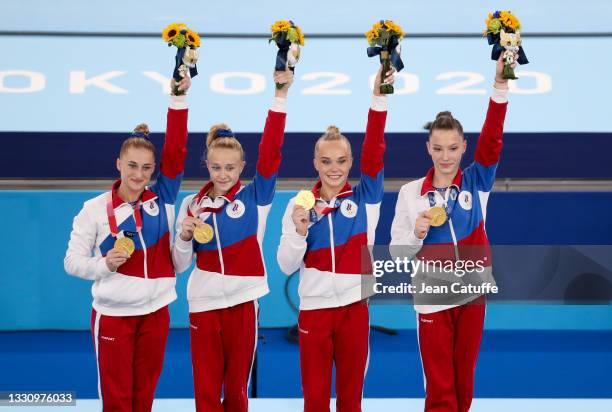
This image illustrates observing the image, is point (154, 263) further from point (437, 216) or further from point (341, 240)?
point (437, 216)

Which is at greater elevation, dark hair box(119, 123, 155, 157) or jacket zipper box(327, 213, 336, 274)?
dark hair box(119, 123, 155, 157)

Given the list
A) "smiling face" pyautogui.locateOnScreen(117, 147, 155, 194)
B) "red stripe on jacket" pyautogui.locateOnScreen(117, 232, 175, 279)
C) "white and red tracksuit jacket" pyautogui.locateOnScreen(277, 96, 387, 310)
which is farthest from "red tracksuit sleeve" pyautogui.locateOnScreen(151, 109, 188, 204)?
"white and red tracksuit jacket" pyautogui.locateOnScreen(277, 96, 387, 310)

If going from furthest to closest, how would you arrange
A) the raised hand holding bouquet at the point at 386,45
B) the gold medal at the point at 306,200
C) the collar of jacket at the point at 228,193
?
1. the collar of jacket at the point at 228,193
2. the raised hand holding bouquet at the point at 386,45
3. the gold medal at the point at 306,200

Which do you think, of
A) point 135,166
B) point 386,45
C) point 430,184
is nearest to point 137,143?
point 135,166

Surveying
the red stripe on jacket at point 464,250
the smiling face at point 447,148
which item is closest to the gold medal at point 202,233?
the red stripe on jacket at point 464,250

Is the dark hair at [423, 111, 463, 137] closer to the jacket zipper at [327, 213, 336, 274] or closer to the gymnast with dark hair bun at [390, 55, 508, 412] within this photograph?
the gymnast with dark hair bun at [390, 55, 508, 412]

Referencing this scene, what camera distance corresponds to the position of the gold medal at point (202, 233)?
3777 millimetres

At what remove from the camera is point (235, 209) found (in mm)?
→ 3961

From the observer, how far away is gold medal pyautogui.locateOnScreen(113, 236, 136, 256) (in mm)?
3746

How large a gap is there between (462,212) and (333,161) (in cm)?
68

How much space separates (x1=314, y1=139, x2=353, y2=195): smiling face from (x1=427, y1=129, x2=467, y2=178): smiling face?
0.43m

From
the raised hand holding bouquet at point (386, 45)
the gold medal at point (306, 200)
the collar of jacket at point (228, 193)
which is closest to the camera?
the gold medal at point (306, 200)

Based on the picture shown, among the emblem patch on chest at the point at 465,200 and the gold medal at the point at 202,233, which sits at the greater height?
the emblem patch on chest at the point at 465,200

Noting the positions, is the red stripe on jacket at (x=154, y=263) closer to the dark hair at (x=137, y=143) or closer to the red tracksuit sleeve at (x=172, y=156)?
the red tracksuit sleeve at (x=172, y=156)
